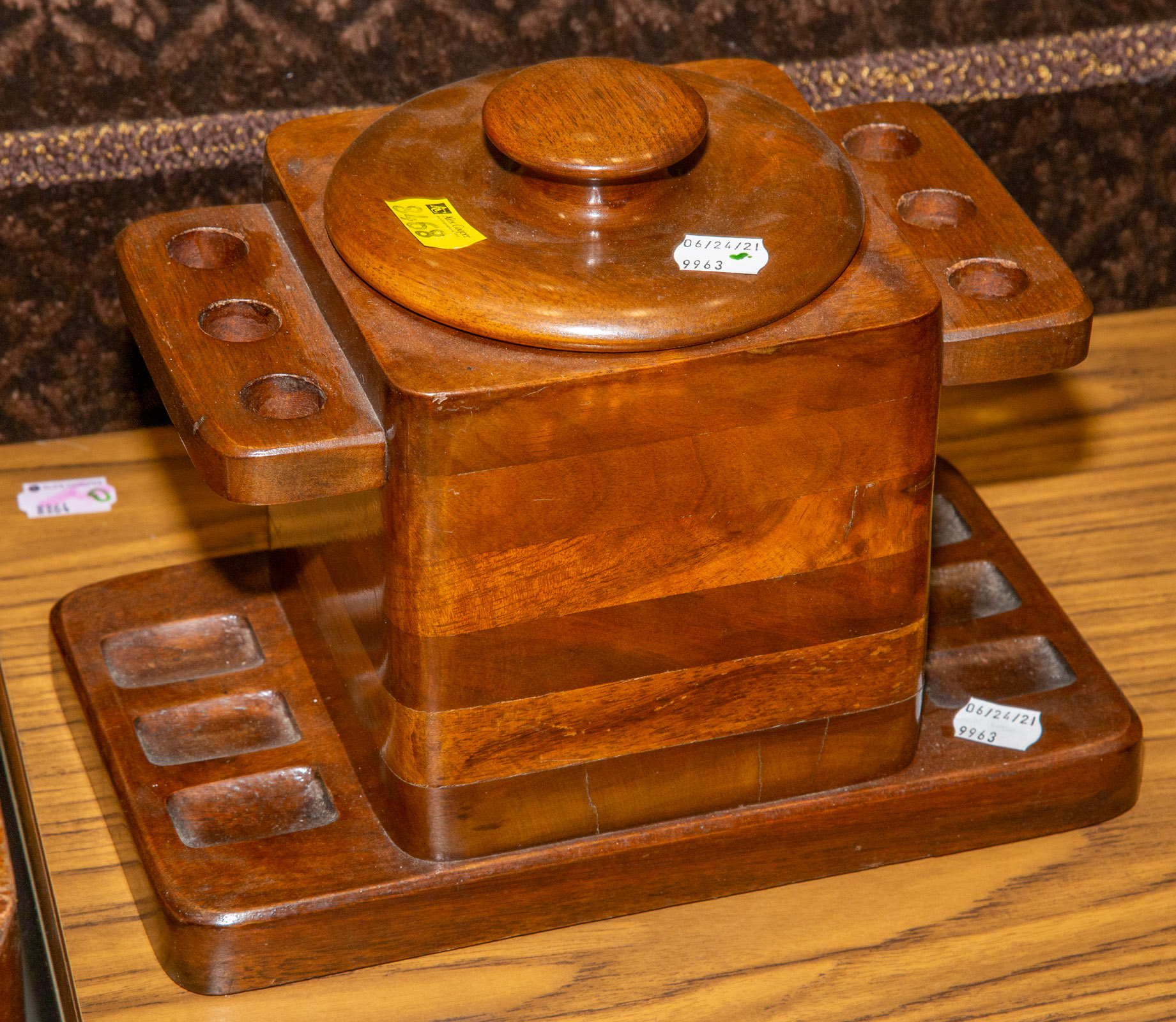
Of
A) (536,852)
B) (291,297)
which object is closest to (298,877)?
(536,852)

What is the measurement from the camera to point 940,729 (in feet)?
2.47

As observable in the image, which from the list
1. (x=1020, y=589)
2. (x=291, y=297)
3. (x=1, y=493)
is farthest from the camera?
(x=1, y=493)

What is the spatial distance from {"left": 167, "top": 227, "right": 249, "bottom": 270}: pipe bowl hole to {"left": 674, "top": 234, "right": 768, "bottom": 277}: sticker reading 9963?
189 millimetres

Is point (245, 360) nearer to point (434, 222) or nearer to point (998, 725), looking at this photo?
point (434, 222)

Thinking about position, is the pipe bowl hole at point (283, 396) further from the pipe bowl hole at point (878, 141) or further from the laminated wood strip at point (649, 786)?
the pipe bowl hole at point (878, 141)

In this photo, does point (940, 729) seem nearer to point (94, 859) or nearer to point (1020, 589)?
point (1020, 589)

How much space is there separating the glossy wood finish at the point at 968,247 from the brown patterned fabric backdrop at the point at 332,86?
18 centimetres

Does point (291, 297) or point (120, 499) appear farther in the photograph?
point (120, 499)

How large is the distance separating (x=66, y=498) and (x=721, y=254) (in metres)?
0.47

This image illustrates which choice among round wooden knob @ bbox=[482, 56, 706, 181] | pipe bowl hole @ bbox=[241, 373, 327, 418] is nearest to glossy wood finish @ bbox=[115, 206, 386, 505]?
pipe bowl hole @ bbox=[241, 373, 327, 418]

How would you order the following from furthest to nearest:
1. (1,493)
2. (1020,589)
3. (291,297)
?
(1,493), (1020,589), (291,297)

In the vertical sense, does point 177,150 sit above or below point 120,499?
above

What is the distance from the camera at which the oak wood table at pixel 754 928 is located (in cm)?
69

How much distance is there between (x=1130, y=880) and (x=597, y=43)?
50 cm
